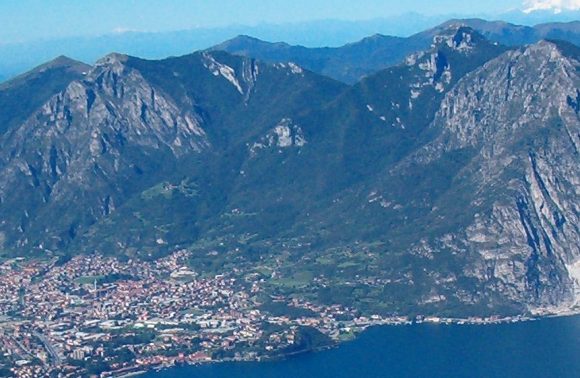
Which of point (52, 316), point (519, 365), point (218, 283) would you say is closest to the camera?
point (519, 365)

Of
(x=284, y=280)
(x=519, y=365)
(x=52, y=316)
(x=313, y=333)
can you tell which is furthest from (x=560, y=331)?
(x=52, y=316)

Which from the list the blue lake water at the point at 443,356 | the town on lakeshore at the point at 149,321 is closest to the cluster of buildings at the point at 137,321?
the town on lakeshore at the point at 149,321

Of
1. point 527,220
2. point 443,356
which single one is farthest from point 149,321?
point 527,220

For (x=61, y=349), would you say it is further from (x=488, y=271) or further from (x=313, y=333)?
(x=488, y=271)

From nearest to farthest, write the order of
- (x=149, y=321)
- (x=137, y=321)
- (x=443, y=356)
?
(x=443, y=356), (x=149, y=321), (x=137, y=321)

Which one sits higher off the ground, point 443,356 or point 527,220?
point 527,220

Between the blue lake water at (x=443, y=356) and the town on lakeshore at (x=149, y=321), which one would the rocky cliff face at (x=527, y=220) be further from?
the blue lake water at (x=443, y=356)

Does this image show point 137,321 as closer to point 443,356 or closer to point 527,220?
point 443,356
